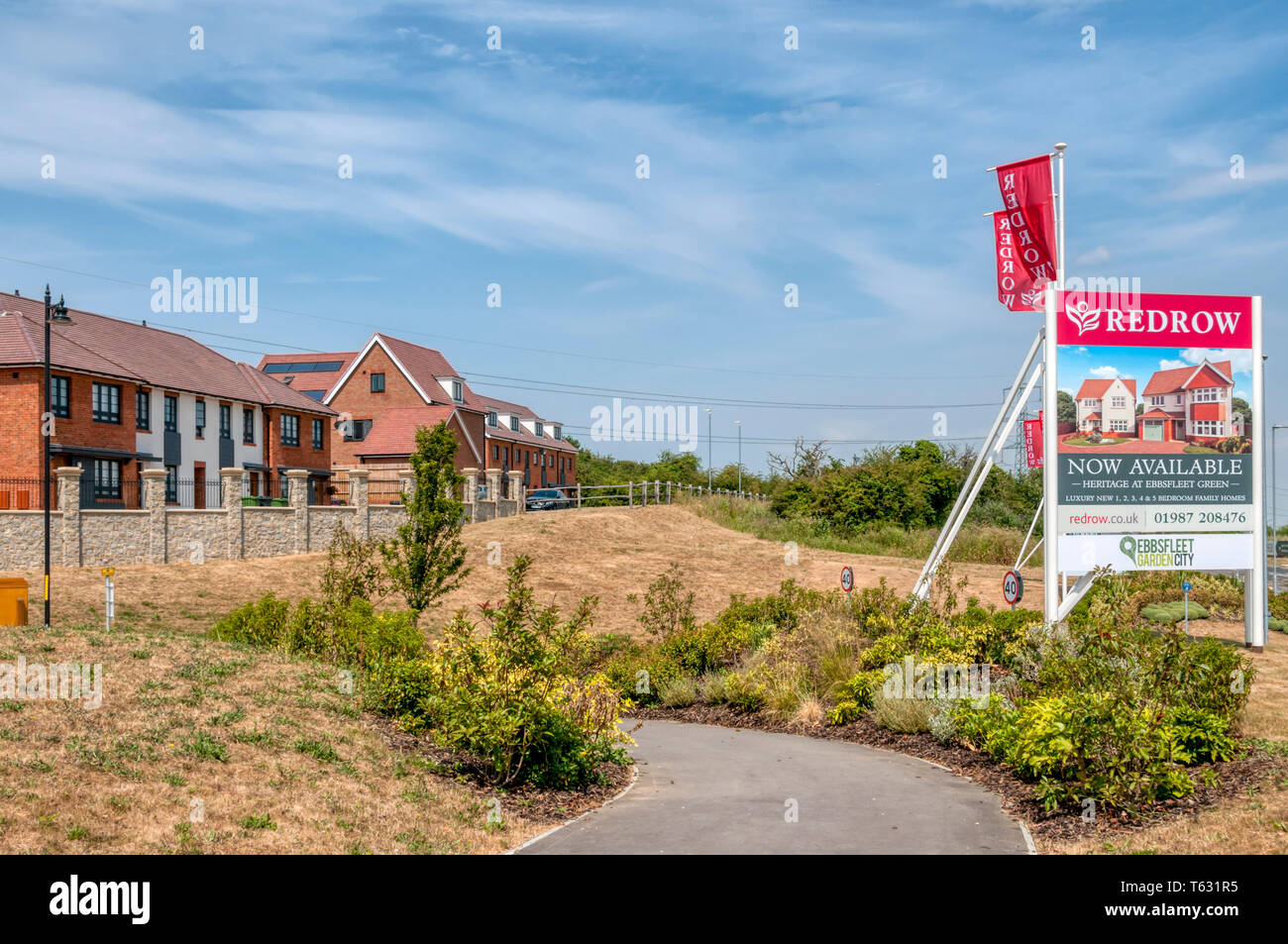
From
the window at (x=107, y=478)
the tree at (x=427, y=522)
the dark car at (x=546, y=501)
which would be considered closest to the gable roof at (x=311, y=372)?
the dark car at (x=546, y=501)

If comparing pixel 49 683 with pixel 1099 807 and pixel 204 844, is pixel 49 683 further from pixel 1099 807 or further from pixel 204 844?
pixel 1099 807

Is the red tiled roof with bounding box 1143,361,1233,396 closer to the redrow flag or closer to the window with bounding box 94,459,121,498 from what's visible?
the redrow flag

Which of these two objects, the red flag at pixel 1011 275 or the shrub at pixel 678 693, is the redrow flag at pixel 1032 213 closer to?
the red flag at pixel 1011 275

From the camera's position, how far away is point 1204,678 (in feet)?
36.8

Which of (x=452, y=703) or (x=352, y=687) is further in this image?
(x=352, y=687)

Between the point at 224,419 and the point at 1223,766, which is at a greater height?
the point at 224,419

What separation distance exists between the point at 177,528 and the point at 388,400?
3231cm

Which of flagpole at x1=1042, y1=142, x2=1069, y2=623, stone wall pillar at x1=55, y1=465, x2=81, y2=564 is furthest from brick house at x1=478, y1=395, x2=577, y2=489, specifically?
flagpole at x1=1042, y1=142, x2=1069, y2=623

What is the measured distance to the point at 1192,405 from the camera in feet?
57.5

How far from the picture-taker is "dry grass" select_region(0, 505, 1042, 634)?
25.6 metres
